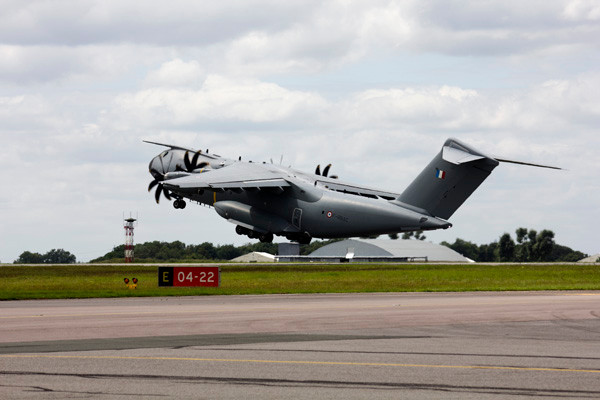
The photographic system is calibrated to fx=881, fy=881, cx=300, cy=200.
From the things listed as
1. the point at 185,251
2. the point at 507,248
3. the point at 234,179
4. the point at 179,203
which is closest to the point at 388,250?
the point at 507,248

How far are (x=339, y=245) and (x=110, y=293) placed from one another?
113 metres

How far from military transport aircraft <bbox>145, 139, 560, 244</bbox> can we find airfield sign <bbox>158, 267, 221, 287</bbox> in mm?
23982

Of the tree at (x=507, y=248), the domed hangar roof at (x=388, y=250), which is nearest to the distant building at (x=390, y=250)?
the domed hangar roof at (x=388, y=250)

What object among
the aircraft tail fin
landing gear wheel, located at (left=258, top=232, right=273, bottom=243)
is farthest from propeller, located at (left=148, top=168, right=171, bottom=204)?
the aircraft tail fin

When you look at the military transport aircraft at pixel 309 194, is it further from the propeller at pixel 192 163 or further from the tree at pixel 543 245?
the tree at pixel 543 245

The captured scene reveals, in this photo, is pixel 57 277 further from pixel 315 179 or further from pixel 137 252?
pixel 137 252

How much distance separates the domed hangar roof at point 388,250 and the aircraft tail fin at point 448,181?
77779 millimetres

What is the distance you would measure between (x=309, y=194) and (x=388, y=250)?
7347 cm

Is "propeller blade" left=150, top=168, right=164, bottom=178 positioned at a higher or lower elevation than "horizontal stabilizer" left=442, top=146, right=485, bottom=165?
higher

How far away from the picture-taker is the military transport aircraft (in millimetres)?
67625

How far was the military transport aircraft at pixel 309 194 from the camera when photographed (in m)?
67.6

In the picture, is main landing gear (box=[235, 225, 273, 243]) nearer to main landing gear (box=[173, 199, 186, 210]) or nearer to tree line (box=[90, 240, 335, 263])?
main landing gear (box=[173, 199, 186, 210])

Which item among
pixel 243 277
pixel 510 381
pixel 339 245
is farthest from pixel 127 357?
pixel 339 245

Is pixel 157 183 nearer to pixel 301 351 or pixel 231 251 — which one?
pixel 301 351
